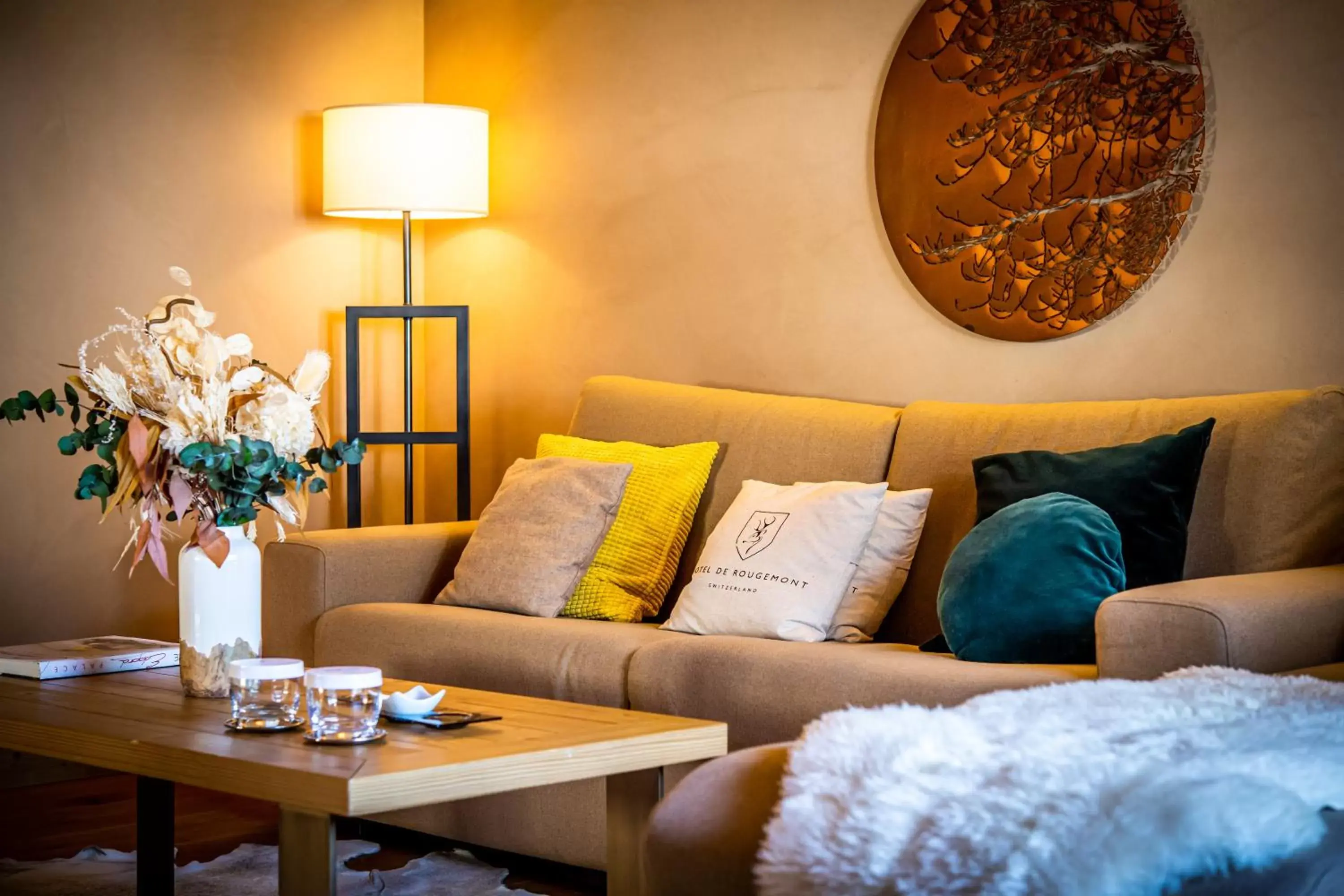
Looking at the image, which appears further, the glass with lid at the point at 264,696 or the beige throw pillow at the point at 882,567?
the beige throw pillow at the point at 882,567

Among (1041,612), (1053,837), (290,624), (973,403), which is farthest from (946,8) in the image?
(1053,837)

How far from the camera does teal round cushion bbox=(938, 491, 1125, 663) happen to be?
94.8 inches

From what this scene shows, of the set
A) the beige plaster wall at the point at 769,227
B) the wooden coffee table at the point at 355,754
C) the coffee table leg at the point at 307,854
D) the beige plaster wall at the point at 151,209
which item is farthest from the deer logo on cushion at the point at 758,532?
the beige plaster wall at the point at 151,209

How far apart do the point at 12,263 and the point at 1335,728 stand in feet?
11.6

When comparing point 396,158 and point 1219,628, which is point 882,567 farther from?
point 396,158

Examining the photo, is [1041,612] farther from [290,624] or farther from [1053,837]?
[290,624]

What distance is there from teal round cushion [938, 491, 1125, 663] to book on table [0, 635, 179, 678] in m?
1.41

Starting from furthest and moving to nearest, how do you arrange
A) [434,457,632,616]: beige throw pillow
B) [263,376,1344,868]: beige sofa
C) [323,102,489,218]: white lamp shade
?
[323,102,489,218]: white lamp shade → [434,457,632,616]: beige throw pillow → [263,376,1344,868]: beige sofa

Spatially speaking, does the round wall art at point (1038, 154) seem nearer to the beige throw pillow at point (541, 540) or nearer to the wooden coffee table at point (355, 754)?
the beige throw pillow at point (541, 540)

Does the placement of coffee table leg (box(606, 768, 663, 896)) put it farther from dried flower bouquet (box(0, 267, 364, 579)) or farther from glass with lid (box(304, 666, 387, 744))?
dried flower bouquet (box(0, 267, 364, 579))

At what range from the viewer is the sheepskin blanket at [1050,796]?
3.36ft

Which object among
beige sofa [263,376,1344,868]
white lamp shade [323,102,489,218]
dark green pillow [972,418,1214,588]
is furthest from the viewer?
white lamp shade [323,102,489,218]

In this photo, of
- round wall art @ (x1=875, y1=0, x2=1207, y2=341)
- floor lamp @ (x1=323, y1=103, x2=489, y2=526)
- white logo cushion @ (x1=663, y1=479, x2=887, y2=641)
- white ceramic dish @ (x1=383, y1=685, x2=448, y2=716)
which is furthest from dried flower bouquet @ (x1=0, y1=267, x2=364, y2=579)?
floor lamp @ (x1=323, y1=103, x2=489, y2=526)

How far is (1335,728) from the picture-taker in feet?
4.23
